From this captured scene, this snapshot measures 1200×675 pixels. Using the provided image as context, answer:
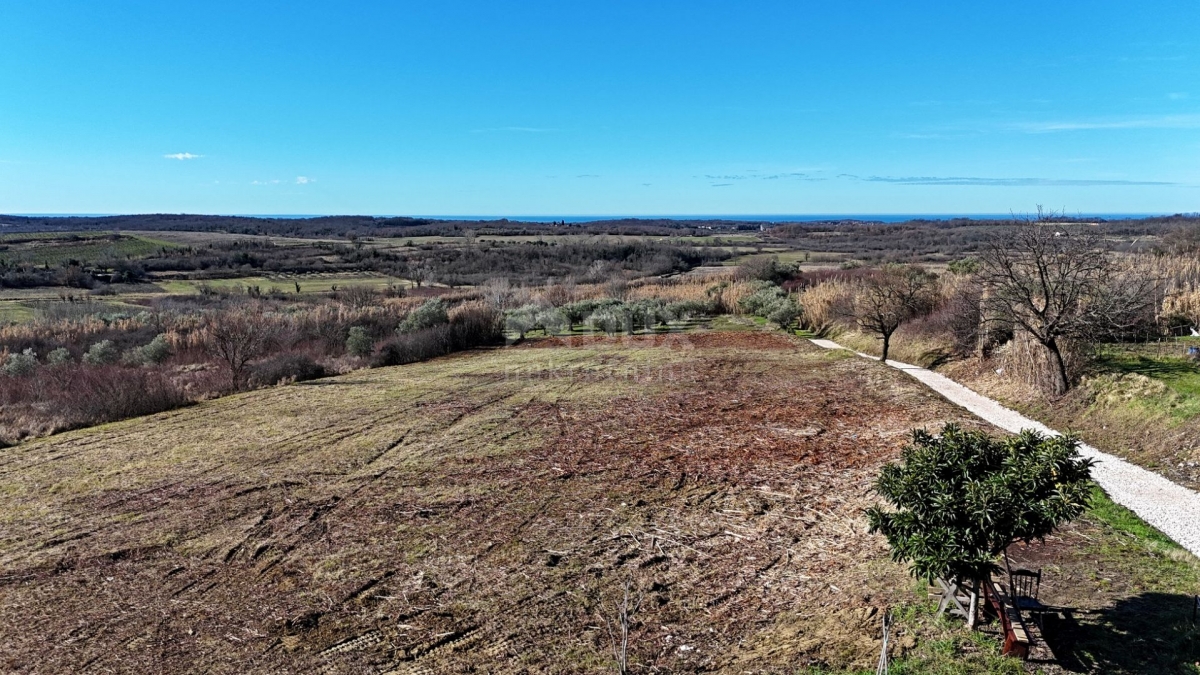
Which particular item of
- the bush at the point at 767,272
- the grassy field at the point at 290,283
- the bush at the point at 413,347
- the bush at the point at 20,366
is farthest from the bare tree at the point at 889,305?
the grassy field at the point at 290,283

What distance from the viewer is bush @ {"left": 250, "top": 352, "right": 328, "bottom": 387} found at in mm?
20156

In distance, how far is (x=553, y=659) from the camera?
214 inches

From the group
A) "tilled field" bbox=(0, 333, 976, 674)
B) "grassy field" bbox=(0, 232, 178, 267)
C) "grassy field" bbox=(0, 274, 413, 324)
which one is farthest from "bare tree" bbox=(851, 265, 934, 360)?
"grassy field" bbox=(0, 232, 178, 267)

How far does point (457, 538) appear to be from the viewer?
798cm

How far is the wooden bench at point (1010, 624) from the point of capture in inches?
194

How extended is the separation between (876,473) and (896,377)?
334 inches

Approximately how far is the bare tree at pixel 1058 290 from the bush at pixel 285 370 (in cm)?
1841

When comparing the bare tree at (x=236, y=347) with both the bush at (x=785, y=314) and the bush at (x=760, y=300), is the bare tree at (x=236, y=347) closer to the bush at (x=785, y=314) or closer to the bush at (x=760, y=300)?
the bush at (x=785, y=314)

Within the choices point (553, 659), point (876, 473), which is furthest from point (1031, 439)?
point (876, 473)

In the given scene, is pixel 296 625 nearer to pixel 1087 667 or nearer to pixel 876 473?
pixel 1087 667

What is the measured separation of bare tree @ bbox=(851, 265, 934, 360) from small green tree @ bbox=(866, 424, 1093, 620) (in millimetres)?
16744

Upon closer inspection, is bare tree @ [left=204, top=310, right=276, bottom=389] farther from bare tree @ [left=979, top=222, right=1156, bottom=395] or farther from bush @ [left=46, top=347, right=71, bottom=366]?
bare tree @ [left=979, top=222, right=1156, bottom=395]

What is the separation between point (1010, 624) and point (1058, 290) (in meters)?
11.2

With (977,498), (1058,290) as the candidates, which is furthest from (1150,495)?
(1058,290)
